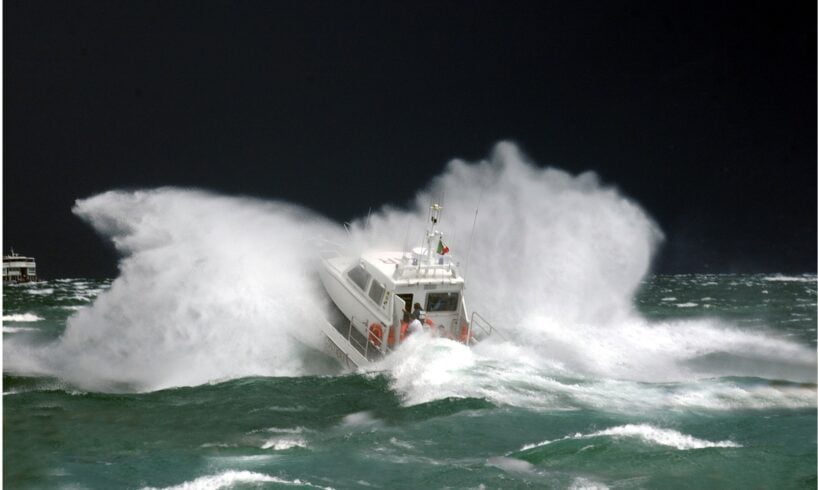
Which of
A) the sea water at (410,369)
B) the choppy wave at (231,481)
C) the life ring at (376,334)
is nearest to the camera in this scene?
the choppy wave at (231,481)

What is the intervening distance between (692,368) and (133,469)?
475 inches

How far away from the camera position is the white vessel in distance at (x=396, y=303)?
14477 millimetres

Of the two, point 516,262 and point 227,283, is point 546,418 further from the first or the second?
point 516,262

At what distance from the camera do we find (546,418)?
10922 millimetres

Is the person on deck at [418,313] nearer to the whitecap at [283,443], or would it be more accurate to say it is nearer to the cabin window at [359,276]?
the cabin window at [359,276]

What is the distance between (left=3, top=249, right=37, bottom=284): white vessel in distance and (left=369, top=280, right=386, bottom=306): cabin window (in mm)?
21009

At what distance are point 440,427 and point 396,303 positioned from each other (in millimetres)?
4245

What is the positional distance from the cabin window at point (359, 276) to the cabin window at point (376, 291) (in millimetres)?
324

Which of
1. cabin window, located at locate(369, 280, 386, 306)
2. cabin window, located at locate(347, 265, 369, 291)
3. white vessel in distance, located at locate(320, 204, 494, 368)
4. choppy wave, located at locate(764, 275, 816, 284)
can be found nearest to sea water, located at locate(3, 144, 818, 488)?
white vessel in distance, located at locate(320, 204, 494, 368)

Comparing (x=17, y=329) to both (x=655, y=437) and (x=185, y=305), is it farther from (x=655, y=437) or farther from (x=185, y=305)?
(x=655, y=437)

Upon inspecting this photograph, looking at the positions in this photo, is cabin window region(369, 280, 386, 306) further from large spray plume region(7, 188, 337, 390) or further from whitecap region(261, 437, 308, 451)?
whitecap region(261, 437, 308, 451)

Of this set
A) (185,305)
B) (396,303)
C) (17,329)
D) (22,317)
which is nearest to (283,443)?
(396,303)

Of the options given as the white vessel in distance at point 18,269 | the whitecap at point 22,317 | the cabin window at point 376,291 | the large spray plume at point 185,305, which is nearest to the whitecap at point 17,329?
the whitecap at point 22,317

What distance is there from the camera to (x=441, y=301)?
14992mm
